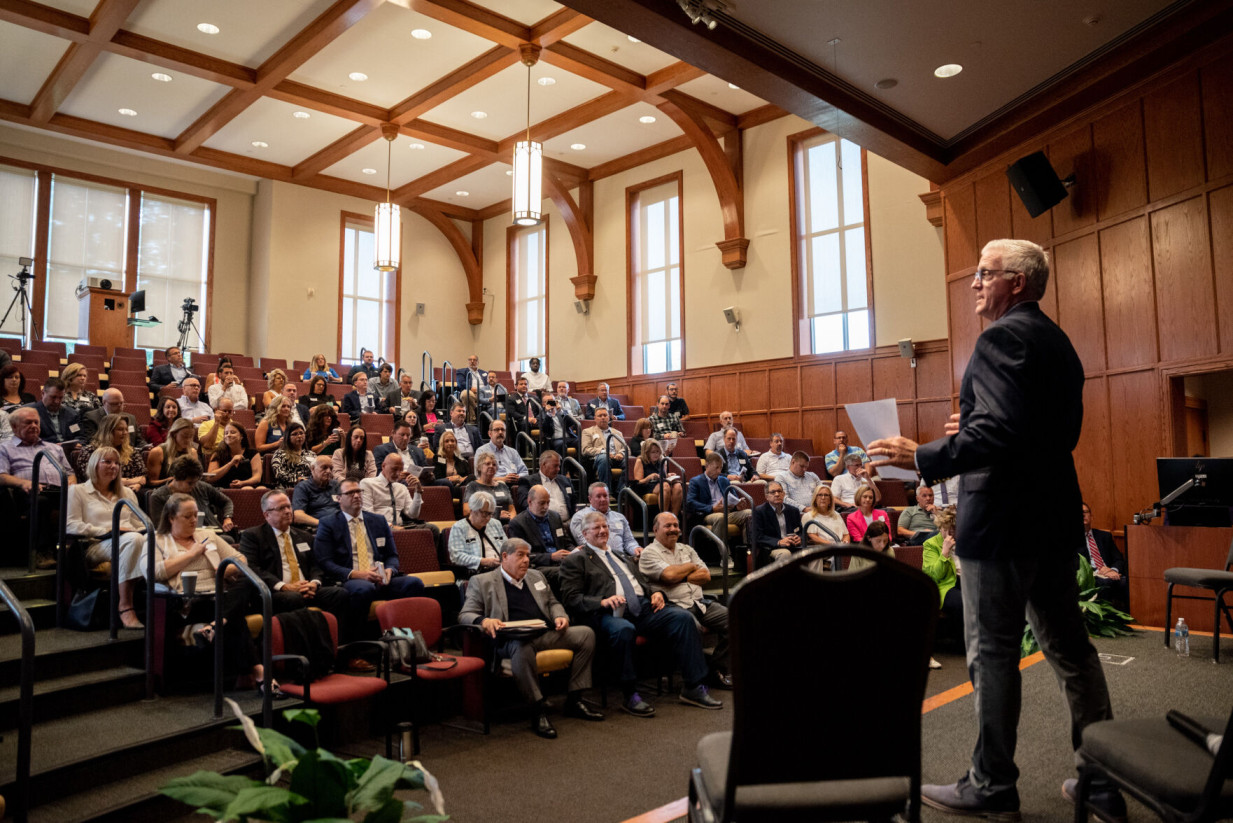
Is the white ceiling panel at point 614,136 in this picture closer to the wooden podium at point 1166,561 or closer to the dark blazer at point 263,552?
the wooden podium at point 1166,561

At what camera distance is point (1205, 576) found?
14.3 ft

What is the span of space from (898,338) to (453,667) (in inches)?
301

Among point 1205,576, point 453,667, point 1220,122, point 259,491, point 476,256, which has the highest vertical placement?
point 476,256

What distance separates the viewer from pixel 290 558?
4.55 m

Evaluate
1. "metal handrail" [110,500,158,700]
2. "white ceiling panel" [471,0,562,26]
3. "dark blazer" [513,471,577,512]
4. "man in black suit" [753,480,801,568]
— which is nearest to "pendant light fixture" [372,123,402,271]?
"white ceiling panel" [471,0,562,26]

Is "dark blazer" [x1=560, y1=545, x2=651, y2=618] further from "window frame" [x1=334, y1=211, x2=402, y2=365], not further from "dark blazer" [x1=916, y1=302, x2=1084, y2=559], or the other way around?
"window frame" [x1=334, y1=211, x2=402, y2=365]

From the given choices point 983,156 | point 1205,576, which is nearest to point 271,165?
point 983,156

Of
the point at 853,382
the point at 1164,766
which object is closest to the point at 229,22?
the point at 853,382

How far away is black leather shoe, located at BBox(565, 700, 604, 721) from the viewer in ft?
14.5

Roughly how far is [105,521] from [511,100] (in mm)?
8375

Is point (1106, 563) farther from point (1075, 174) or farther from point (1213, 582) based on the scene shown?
point (1075, 174)

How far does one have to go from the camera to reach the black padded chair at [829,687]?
4.33ft

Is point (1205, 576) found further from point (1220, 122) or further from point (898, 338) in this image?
point (898, 338)

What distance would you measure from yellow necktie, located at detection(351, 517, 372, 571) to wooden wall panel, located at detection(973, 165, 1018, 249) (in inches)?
218
